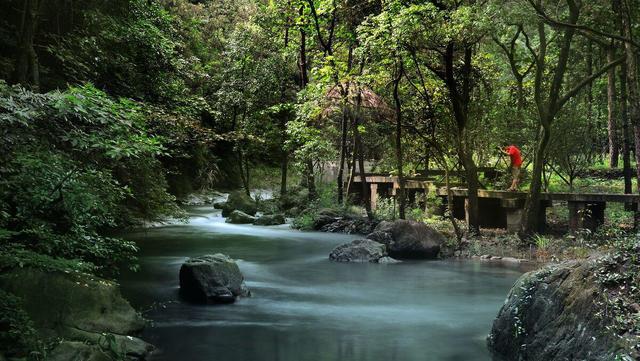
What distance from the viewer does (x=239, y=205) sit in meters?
23.5

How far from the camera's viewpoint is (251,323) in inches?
356

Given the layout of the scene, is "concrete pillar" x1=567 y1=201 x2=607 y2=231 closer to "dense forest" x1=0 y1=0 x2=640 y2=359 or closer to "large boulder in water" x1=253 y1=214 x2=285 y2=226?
"dense forest" x1=0 y1=0 x2=640 y2=359

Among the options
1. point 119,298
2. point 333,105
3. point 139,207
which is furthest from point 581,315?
point 333,105

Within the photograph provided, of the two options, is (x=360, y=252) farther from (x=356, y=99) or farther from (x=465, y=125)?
(x=356, y=99)

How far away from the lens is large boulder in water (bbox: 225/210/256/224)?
21625 millimetres

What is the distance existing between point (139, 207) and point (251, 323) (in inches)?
143

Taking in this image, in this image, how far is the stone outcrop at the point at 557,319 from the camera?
5258mm

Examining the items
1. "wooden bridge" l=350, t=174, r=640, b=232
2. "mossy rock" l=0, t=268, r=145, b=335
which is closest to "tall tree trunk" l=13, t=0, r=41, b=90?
"mossy rock" l=0, t=268, r=145, b=335

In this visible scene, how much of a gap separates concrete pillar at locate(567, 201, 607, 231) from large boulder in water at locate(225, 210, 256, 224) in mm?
11931

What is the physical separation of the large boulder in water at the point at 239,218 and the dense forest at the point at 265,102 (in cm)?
248

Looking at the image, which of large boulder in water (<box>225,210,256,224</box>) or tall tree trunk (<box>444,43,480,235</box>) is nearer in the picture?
tall tree trunk (<box>444,43,480,235</box>)

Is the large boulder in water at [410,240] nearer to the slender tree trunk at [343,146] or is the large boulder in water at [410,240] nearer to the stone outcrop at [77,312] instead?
the slender tree trunk at [343,146]

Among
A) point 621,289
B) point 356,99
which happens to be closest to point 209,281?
point 621,289

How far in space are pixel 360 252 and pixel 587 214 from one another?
20.4 feet
